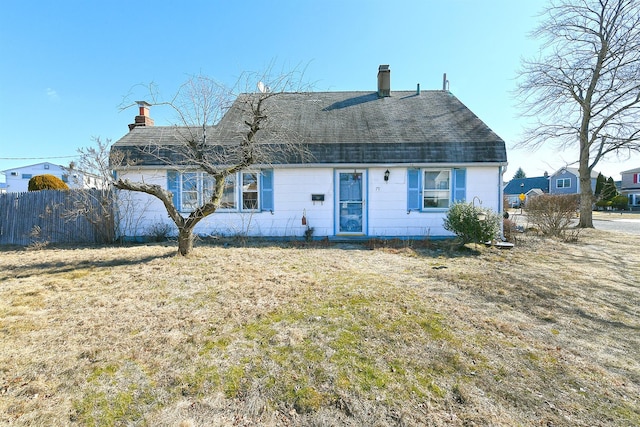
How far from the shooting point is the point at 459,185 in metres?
10.0

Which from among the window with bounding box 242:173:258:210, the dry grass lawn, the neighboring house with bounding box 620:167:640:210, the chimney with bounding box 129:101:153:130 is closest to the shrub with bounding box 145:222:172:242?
the window with bounding box 242:173:258:210

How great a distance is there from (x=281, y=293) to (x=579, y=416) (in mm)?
3745

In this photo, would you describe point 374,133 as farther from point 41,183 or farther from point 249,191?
point 41,183

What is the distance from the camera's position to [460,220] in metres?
8.40

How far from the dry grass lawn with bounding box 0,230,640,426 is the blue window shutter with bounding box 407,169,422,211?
161 inches

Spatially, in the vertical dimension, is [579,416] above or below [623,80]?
below

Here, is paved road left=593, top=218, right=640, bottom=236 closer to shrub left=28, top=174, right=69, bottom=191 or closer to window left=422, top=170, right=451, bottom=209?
window left=422, top=170, right=451, bottom=209

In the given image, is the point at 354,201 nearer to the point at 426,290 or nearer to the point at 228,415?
the point at 426,290

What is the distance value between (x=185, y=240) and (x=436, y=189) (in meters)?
8.17

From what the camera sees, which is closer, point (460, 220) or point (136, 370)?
point (136, 370)

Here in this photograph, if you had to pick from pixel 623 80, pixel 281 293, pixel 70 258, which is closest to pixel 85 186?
pixel 70 258

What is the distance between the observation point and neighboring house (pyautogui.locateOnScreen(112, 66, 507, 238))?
32.3ft

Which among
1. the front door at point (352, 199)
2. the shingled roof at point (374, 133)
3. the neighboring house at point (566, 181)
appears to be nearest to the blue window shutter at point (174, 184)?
the shingled roof at point (374, 133)

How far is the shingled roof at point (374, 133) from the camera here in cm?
975
